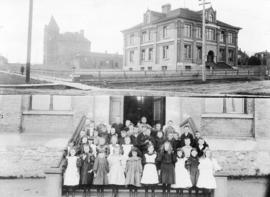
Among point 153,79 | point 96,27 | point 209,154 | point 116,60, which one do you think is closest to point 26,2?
point 96,27

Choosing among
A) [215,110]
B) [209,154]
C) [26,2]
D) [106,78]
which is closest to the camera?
[106,78]

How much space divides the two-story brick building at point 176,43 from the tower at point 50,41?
1.01m

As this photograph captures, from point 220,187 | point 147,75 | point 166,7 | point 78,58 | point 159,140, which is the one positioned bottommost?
point 220,187

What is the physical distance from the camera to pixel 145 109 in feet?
20.0

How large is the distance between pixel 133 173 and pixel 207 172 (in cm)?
123

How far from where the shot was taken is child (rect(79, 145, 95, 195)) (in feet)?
16.7

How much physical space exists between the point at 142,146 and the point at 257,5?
123 inches

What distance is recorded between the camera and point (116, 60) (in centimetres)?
433

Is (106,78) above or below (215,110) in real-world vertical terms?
above

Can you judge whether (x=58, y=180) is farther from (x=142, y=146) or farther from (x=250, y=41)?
(x=250, y=41)

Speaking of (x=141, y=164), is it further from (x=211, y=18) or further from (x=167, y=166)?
(x=211, y=18)

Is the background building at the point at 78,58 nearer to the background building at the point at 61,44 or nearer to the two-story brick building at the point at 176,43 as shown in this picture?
the background building at the point at 61,44

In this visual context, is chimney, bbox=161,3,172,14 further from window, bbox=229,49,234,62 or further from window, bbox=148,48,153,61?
window, bbox=229,49,234,62

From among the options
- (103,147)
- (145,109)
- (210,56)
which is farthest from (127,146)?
(210,56)
